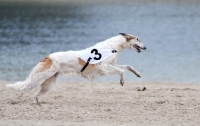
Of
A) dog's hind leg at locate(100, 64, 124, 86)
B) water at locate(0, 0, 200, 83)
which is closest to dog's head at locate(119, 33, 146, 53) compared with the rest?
dog's hind leg at locate(100, 64, 124, 86)

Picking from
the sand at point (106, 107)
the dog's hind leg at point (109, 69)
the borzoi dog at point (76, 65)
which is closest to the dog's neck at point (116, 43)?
the borzoi dog at point (76, 65)

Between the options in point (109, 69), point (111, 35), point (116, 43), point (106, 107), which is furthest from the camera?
point (111, 35)

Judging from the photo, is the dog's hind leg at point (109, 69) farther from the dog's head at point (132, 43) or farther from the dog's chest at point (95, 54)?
the dog's head at point (132, 43)

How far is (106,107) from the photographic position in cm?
1195

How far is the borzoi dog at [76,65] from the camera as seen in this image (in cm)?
1230

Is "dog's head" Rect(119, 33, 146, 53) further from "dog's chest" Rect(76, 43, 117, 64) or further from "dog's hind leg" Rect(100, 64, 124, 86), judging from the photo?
"dog's hind leg" Rect(100, 64, 124, 86)

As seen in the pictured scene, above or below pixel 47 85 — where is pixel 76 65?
above

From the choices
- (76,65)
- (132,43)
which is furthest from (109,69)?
(132,43)

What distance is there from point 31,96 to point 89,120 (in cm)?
356

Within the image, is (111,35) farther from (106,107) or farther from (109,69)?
(106,107)

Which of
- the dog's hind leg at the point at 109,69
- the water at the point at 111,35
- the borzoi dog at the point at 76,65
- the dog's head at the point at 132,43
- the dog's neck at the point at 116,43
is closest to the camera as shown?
the borzoi dog at the point at 76,65

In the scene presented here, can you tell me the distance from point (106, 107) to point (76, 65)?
126 centimetres

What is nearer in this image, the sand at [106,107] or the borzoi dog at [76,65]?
the sand at [106,107]

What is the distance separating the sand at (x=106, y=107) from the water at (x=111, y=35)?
16.9ft
